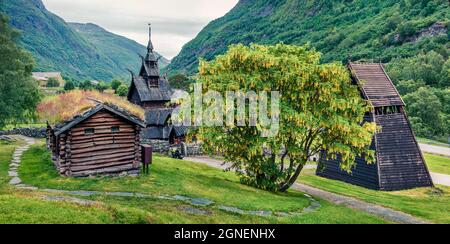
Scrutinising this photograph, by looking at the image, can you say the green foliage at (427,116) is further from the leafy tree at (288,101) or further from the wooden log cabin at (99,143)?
the wooden log cabin at (99,143)

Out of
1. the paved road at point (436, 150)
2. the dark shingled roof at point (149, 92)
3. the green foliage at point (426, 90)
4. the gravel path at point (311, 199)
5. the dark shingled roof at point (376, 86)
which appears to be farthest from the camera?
the green foliage at point (426, 90)

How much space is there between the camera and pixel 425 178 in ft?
131

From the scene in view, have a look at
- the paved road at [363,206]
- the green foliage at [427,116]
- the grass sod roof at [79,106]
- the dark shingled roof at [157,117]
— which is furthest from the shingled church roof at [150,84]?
the green foliage at [427,116]

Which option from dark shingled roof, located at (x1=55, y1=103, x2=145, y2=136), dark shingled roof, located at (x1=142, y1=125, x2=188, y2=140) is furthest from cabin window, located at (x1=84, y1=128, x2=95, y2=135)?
dark shingled roof, located at (x1=142, y1=125, x2=188, y2=140)

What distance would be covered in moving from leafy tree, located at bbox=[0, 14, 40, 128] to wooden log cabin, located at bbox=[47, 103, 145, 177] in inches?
477

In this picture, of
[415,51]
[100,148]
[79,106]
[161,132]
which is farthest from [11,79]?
[415,51]

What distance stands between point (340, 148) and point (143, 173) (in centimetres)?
1355

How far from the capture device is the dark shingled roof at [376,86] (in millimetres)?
41156

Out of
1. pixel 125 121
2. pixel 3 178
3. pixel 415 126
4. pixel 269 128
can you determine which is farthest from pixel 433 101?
pixel 3 178

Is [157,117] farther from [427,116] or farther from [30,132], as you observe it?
[427,116]

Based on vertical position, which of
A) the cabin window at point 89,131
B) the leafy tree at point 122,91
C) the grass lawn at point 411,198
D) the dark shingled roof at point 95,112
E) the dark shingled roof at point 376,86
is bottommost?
the grass lawn at point 411,198

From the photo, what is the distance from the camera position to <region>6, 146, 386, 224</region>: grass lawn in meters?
15.5

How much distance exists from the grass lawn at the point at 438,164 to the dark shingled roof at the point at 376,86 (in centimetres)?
1229
